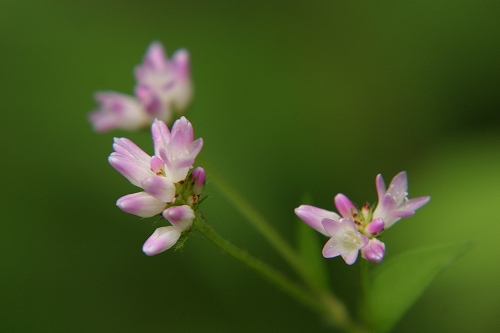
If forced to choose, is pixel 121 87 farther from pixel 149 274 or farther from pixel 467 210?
pixel 467 210

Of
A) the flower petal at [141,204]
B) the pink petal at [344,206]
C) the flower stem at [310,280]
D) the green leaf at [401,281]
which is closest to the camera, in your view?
the flower petal at [141,204]

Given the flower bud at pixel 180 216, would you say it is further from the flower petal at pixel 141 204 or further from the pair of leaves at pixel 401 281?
the pair of leaves at pixel 401 281

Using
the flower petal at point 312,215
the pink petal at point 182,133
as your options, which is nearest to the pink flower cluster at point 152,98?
the pink petal at point 182,133

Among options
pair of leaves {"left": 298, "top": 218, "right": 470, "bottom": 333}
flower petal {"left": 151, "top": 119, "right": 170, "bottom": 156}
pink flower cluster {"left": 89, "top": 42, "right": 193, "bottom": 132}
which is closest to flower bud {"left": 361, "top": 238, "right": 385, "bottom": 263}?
pair of leaves {"left": 298, "top": 218, "right": 470, "bottom": 333}

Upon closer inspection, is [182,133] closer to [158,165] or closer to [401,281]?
[158,165]

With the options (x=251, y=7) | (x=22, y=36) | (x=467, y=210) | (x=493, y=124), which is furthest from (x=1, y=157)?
(x=493, y=124)

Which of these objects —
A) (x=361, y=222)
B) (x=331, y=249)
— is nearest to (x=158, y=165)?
(x=331, y=249)
